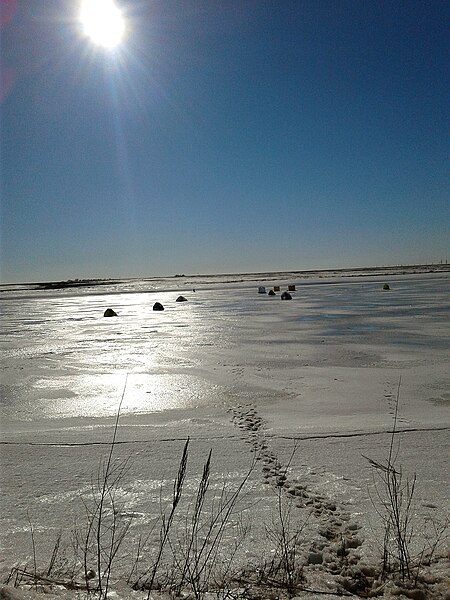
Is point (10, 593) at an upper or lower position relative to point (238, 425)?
upper

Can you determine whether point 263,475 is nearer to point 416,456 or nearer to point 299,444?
point 299,444

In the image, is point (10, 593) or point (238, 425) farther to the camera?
point (238, 425)

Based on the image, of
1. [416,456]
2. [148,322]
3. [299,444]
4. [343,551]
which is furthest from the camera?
[148,322]

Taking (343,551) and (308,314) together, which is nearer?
(343,551)

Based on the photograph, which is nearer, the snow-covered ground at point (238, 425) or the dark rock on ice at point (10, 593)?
the dark rock on ice at point (10, 593)

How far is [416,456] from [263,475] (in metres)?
1.34

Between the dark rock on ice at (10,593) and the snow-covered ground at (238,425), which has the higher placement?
the dark rock on ice at (10,593)

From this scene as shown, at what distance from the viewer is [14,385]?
658 cm

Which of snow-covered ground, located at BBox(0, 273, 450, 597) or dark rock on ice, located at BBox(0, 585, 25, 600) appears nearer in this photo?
dark rock on ice, located at BBox(0, 585, 25, 600)

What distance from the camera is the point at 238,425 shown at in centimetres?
469

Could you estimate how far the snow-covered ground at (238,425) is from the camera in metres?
2.93

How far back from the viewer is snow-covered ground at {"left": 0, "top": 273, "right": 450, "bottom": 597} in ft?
9.61

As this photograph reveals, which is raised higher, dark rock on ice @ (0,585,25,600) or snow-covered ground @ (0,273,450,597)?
dark rock on ice @ (0,585,25,600)

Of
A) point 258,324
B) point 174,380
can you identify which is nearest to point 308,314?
point 258,324
